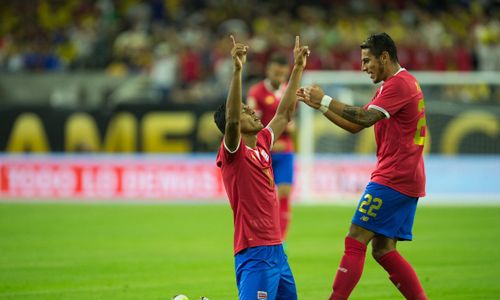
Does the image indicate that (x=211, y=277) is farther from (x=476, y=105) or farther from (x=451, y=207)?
(x=476, y=105)

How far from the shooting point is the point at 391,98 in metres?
7.80

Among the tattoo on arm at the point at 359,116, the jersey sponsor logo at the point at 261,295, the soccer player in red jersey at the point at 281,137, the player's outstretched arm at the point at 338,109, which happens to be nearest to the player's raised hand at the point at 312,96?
the player's outstretched arm at the point at 338,109

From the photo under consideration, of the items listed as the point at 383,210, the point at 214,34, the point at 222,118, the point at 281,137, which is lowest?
the point at 383,210

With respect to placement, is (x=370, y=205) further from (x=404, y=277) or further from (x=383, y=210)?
(x=404, y=277)

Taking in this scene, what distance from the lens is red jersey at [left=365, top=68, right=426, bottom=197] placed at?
25.9ft

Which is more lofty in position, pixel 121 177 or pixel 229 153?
pixel 229 153

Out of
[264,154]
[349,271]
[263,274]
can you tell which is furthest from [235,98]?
[349,271]

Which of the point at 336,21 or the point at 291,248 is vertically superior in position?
the point at 336,21

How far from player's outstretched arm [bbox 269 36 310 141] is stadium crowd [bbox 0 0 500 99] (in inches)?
569

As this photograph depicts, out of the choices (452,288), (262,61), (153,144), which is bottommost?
(452,288)

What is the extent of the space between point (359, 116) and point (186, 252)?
6091 mm

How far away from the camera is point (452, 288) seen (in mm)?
10086

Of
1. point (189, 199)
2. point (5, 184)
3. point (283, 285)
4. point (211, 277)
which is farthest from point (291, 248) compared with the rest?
point (5, 184)

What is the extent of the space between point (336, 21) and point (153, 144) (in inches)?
294
